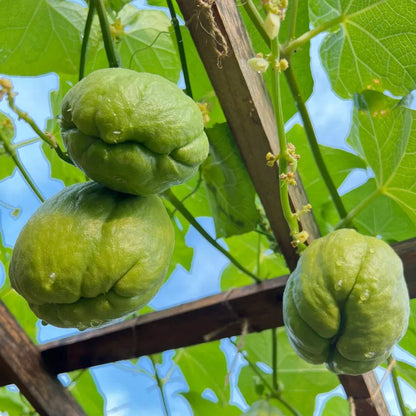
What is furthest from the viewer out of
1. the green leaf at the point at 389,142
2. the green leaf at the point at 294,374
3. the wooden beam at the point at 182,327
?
the green leaf at the point at 294,374

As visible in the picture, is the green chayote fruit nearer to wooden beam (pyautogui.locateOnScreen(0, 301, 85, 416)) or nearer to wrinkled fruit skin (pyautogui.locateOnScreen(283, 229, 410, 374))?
wrinkled fruit skin (pyautogui.locateOnScreen(283, 229, 410, 374))

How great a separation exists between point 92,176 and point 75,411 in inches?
30.4

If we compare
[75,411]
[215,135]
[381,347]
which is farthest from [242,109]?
[75,411]

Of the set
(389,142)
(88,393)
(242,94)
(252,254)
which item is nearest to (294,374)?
(252,254)

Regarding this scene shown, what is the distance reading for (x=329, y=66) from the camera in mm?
908

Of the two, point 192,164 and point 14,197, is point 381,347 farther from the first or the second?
point 14,197

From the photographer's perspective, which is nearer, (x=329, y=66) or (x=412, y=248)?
(x=412, y=248)

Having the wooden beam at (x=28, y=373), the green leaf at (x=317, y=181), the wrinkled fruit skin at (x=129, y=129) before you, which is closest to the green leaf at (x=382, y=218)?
the green leaf at (x=317, y=181)

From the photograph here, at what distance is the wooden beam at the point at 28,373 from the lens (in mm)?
1104

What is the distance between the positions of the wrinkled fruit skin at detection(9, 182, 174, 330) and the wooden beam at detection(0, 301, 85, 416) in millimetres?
535

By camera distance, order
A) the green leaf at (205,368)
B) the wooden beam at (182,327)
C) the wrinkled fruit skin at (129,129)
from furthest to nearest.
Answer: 1. the green leaf at (205,368)
2. the wooden beam at (182,327)
3. the wrinkled fruit skin at (129,129)

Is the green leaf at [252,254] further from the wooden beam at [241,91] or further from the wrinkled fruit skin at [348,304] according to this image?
the wrinkled fruit skin at [348,304]

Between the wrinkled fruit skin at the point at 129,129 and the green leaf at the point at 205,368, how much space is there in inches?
32.7

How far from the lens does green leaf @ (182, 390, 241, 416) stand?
4.32 ft
